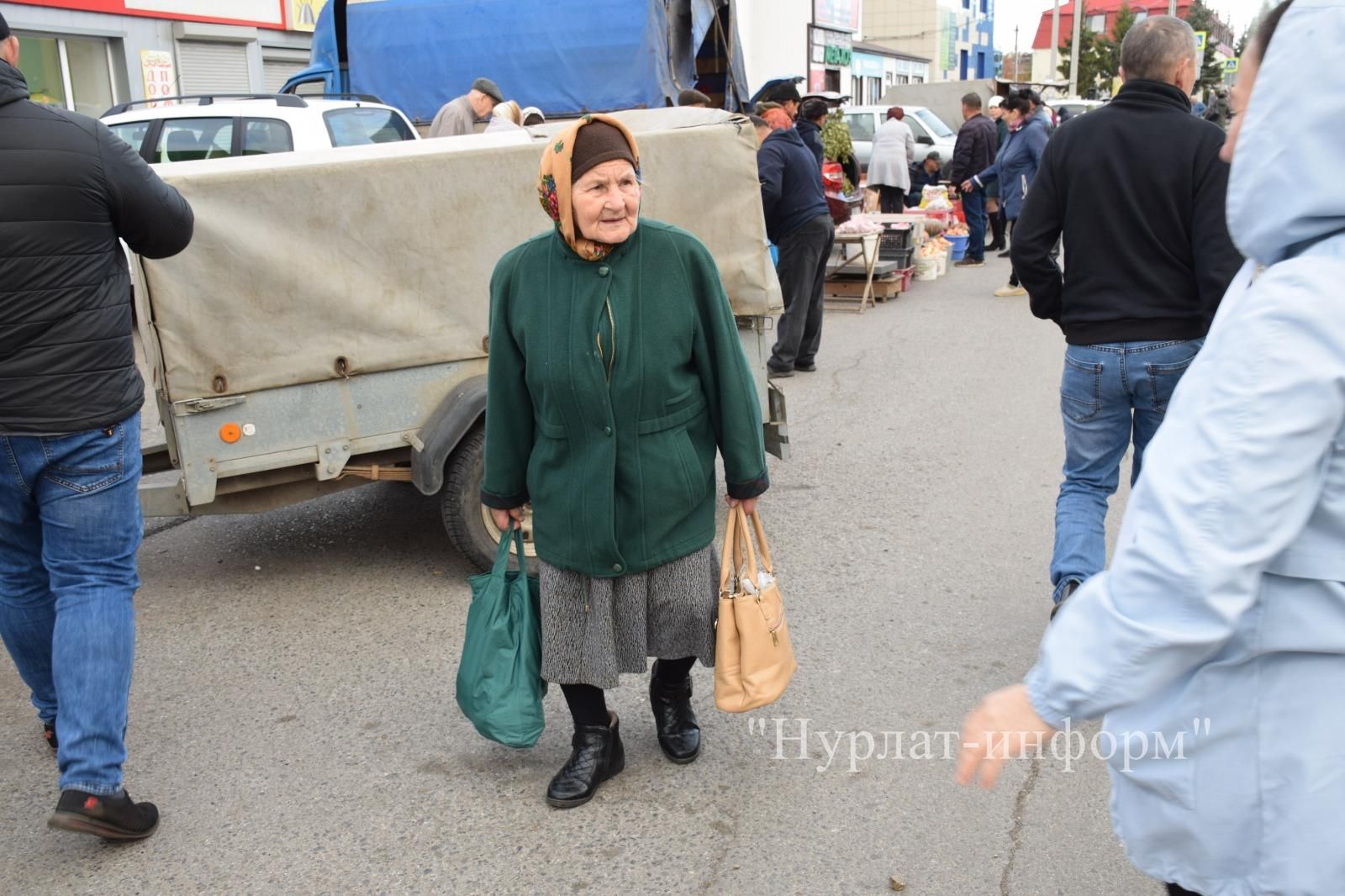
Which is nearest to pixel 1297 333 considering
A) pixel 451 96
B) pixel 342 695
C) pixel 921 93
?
pixel 342 695

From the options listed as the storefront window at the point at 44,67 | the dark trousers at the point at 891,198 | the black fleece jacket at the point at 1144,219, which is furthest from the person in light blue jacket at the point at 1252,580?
the storefront window at the point at 44,67

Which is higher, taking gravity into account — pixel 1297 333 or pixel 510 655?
pixel 1297 333

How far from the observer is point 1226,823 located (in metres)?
1.57

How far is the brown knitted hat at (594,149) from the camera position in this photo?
9.61 feet

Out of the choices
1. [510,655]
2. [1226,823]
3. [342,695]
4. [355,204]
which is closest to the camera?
[1226,823]

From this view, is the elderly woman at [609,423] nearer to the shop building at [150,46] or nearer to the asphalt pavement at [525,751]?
the asphalt pavement at [525,751]

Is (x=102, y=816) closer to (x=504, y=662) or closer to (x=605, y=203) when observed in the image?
(x=504, y=662)

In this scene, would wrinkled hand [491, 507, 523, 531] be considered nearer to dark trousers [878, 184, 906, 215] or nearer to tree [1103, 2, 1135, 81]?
dark trousers [878, 184, 906, 215]

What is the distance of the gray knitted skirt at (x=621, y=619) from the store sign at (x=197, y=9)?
16465 millimetres

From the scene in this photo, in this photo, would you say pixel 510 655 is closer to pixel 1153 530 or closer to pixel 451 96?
pixel 1153 530

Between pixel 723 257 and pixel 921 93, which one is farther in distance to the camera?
pixel 921 93

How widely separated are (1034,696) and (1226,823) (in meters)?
0.29

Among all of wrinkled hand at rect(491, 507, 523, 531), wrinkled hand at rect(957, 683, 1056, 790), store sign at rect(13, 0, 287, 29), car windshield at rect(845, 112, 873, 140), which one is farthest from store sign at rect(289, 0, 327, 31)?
wrinkled hand at rect(957, 683, 1056, 790)

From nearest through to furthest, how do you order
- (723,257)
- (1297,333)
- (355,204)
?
(1297,333), (355,204), (723,257)
